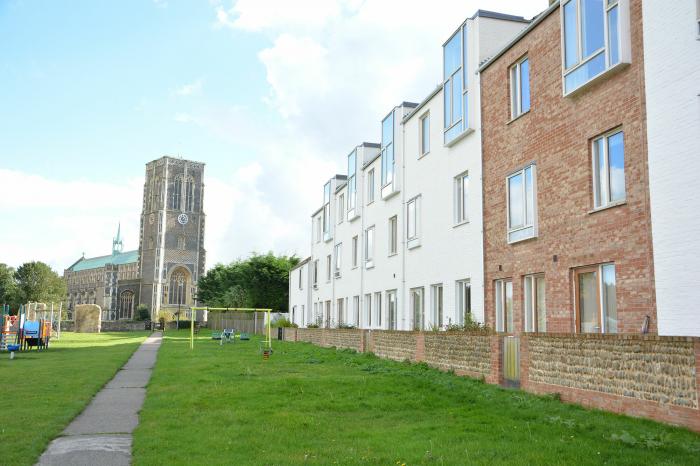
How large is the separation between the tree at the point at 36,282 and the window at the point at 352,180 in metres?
81.7

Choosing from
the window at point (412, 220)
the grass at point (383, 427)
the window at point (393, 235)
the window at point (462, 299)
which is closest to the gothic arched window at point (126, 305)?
the window at point (393, 235)

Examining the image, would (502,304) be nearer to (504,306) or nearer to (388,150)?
(504,306)

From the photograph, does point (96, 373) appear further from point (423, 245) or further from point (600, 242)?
point (600, 242)

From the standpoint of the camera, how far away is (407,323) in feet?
80.5

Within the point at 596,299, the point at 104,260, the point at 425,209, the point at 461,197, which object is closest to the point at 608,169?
the point at 596,299

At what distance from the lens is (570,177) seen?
14.6 meters

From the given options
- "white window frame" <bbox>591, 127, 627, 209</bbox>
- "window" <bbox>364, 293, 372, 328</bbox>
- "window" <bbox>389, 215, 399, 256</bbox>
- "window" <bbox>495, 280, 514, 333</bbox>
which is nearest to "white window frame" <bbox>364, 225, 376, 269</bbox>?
"window" <bbox>364, 293, 372, 328</bbox>

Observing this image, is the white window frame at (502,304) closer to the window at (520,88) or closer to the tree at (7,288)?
the window at (520,88)

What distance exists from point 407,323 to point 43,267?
94.6 metres

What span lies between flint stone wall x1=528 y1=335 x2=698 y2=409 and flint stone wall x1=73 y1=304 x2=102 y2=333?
71876 mm

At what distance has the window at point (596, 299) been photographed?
1308 cm

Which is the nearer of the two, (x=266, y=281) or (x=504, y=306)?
(x=504, y=306)

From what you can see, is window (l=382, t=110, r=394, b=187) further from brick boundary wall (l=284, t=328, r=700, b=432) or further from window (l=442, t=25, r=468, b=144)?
brick boundary wall (l=284, t=328, r=700, b=432)

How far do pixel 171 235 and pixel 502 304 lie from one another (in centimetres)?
11820
